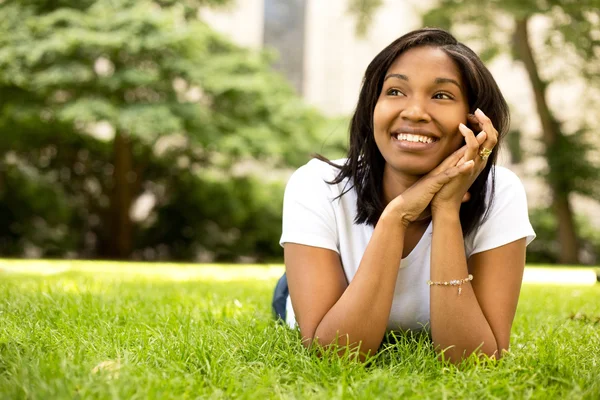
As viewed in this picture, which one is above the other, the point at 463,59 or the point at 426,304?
the point at 463,59

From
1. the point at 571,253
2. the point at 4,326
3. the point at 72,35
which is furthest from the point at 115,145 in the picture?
the point at 4,326

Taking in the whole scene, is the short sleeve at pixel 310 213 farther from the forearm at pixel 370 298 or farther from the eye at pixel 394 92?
the eye at pixel 394 92

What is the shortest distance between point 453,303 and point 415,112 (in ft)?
2.29

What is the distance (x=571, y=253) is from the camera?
49.1ft

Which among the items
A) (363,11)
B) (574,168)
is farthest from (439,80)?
(574,168)

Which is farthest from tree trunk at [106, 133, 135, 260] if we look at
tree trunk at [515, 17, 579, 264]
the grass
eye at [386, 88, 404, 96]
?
eye at [386, 88, 404, 96]

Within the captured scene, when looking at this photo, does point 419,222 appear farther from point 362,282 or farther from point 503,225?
point 362,282

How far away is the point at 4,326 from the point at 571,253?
46.0 ft

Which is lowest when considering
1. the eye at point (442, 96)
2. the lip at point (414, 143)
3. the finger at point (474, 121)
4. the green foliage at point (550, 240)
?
the green foliage at point (550, 240)

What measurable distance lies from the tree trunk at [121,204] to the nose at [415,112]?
1209 centimetres

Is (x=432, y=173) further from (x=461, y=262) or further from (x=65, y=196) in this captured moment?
(x=65, y=196)

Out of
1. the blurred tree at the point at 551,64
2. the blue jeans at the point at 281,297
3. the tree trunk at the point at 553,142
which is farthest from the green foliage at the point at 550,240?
the blue jeans at the point at 281,297

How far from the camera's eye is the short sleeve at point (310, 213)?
2.64 m

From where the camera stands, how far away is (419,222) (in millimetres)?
2777
